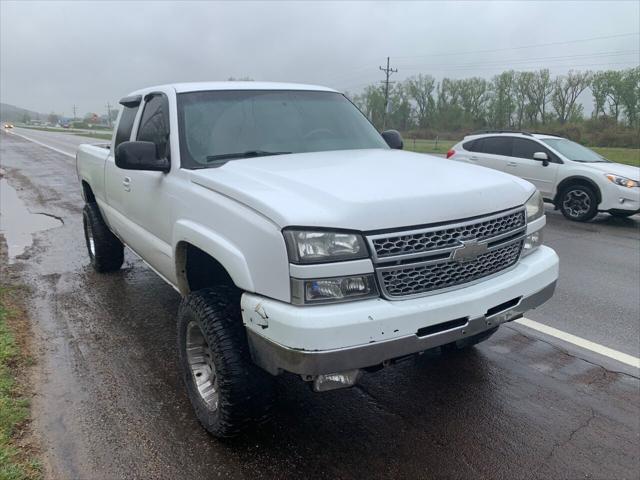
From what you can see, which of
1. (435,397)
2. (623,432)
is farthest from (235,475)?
(623,432)

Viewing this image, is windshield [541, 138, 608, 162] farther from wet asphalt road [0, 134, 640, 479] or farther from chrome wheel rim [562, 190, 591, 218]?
wet asphalt road [0, 134, 640, 479]

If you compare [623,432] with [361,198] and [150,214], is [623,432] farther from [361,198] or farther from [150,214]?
[150,214]

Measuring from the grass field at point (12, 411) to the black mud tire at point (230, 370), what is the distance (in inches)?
37.4

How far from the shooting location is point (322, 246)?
2.39 meters

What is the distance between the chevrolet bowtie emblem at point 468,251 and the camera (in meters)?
2.63

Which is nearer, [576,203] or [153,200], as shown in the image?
[153,200]

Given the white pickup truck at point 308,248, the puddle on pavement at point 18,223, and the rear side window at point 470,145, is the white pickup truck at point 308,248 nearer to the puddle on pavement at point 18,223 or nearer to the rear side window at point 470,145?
the puddle on pavement at point 18,223

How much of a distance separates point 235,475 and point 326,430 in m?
0.63

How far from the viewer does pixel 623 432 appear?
3111 millimetres

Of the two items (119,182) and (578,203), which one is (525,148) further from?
(119,182)

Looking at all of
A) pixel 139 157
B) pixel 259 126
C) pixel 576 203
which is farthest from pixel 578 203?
pixel 139 157

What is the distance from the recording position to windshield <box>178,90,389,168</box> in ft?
11.7

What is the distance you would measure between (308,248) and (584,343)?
10.2ft

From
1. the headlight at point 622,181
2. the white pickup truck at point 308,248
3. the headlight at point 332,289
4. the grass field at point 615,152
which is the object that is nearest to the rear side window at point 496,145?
the headlight at point 622,181
